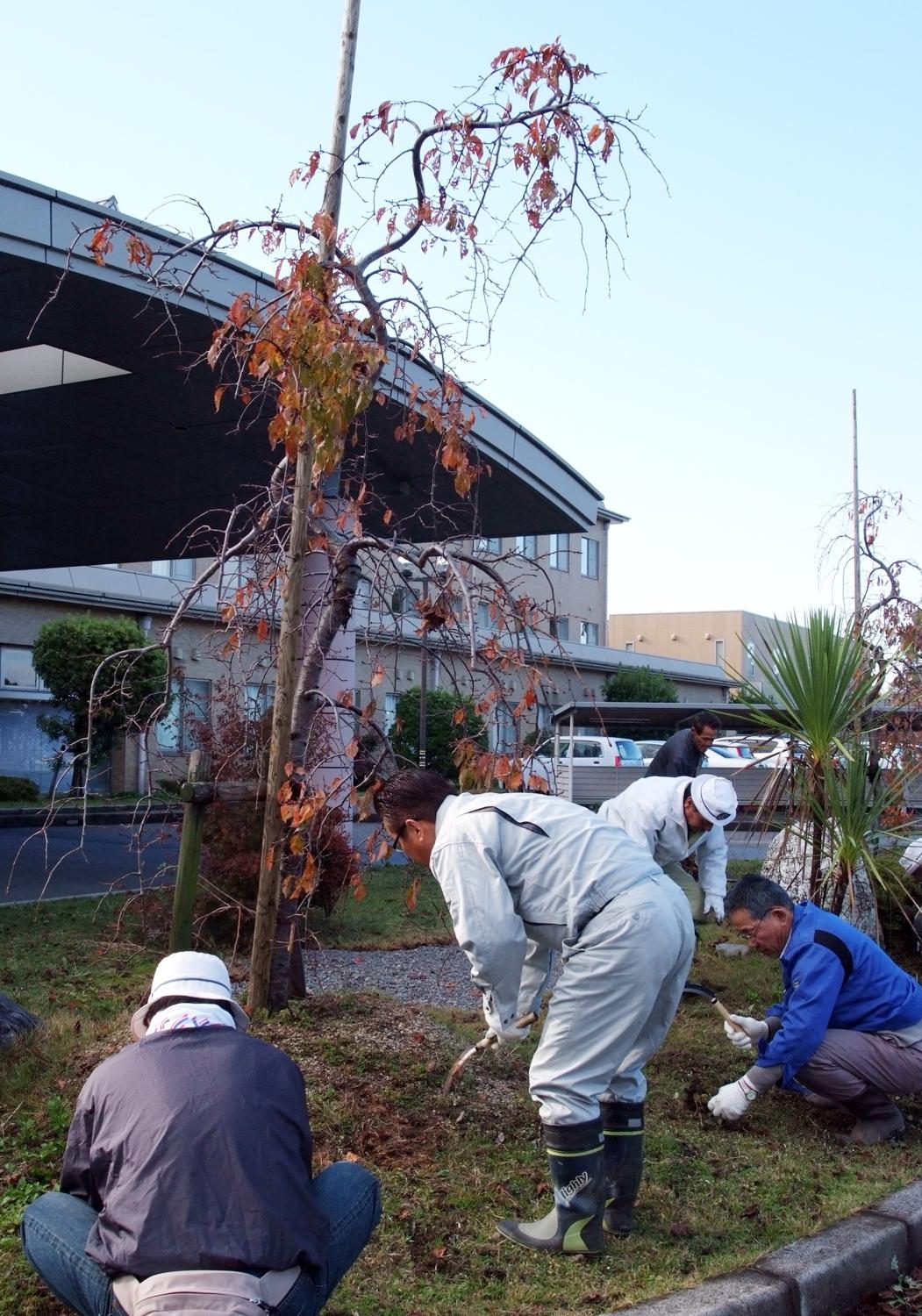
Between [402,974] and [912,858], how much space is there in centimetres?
336

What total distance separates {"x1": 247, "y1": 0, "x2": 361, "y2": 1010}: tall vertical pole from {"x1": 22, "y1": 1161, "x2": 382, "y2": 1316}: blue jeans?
6.66 ft

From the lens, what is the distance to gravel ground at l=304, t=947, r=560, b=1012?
7.20 meters

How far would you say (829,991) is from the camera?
16.0 feet

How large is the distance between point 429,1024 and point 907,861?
359 centimetres

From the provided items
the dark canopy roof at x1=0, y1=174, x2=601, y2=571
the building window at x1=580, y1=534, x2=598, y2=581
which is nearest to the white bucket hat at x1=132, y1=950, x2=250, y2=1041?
the dark canopy roof at x1=0, y1=174, x2=601, y2=571

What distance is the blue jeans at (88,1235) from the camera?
2.68m

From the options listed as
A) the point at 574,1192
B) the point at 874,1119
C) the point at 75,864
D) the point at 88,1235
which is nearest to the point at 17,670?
the point at 75,864

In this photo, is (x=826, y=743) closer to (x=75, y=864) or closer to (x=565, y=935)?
(x=565, y=935)

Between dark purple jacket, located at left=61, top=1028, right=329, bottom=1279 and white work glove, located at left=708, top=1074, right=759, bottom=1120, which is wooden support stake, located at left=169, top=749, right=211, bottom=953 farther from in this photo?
dark purple jacket, located at left=61, top=1028, right=329, bottom=1279

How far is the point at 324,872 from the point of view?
26.7ft

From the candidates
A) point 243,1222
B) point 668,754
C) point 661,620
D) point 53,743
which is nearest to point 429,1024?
point 243,1222

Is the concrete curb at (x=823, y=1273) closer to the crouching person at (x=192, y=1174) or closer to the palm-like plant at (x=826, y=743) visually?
the crouching person at (x=192, y=1174)

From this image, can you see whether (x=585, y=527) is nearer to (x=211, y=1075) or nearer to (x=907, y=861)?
(x=907, y=861)

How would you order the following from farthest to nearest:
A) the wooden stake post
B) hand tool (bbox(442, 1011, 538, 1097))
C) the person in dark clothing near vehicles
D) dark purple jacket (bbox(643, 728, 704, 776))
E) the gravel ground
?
dark purple jacket (bbox(643, 728, 704, 776))
the person in dark clothing near vehicles
the gravel ground
the wooden stake post
hand tool (bbox(442, 1011, 538, 1097))
